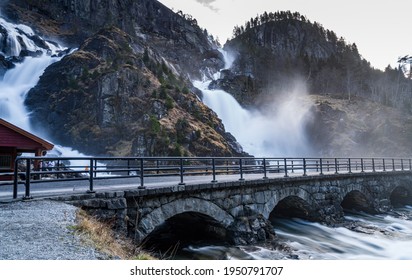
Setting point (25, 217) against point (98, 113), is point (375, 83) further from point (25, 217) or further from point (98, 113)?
point (25, 217)

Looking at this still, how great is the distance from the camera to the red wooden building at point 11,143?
17.7m

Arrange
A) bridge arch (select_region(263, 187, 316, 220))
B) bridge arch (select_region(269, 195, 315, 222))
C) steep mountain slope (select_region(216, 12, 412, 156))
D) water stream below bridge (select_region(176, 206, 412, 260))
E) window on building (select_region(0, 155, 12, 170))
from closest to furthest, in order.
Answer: water stream below bridge (select_region(176, 206, 412, 260))
bridge arch (select_region(263, 187, 316, 220))
bridge arch (select_region(269, 195, 315, 222))
window on building (select_region(0, 155, 12, 170))
steep mountain slope (select_region(216, 12, 412, 156))

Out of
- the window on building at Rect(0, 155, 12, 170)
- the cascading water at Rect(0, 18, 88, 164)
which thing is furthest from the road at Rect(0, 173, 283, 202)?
the cascading water at Rect(0, 18, 88, 164)

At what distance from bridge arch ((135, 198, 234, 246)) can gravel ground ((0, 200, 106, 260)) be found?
8.38ft

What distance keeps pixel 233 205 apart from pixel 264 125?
182 ft

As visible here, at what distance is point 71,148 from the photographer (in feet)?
137

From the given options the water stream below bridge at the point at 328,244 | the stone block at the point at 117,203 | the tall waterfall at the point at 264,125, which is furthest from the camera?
the tall waterfall at the point at 264,125

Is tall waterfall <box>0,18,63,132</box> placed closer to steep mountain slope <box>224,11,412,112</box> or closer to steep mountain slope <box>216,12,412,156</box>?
steep mountain slope <box>216,12,412,156</box>

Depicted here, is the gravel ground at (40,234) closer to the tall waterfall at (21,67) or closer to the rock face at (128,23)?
the tall waterfall at (21,67)

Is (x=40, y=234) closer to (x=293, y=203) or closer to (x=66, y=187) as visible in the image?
(x=66, y=187)

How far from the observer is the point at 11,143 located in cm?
1781

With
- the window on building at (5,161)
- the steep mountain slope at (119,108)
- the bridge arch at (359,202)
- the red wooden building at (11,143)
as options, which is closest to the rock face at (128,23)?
the steep mountain slope at (119,108)

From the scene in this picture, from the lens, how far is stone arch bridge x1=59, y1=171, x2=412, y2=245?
8.70m

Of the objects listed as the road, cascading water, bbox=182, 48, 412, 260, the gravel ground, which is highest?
the road
